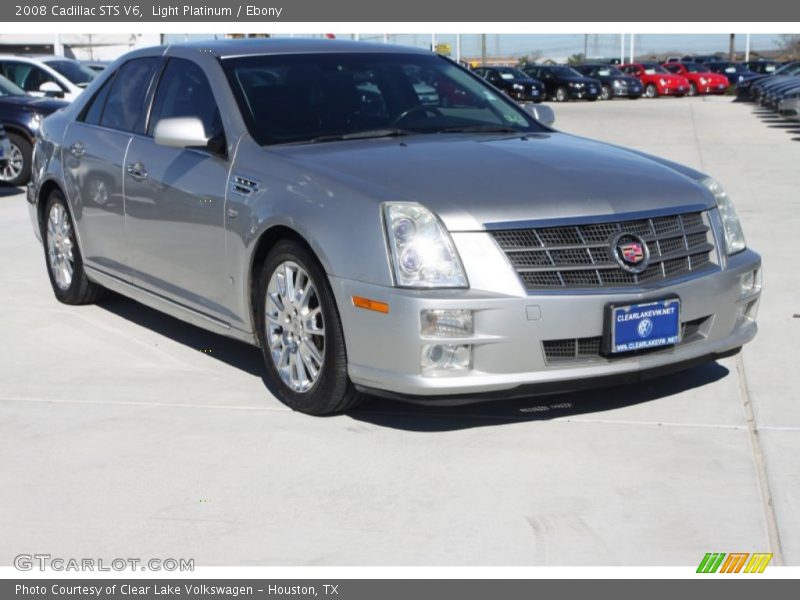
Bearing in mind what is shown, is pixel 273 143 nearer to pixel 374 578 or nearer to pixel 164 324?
pixel 164 324

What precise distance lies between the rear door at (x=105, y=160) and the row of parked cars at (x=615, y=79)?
35155mm

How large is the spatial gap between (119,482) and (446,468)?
124cm

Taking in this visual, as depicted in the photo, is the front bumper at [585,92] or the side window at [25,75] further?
the front bumper at [585,92]

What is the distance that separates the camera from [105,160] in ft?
23.0

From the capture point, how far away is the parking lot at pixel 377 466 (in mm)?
4125

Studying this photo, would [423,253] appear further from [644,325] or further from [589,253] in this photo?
[644,325]

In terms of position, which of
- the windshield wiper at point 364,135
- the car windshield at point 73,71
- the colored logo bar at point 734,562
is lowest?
the car windshield at point 73,71

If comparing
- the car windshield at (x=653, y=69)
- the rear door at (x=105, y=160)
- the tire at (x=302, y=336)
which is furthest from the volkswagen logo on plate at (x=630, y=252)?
the car windshield at (x=653, y=69)

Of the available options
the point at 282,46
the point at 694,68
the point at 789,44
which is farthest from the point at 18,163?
the point at 789,44

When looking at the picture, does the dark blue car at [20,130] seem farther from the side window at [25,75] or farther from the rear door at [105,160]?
the rear door at [105,160]

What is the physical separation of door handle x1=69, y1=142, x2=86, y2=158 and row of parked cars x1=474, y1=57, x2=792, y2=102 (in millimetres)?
35164

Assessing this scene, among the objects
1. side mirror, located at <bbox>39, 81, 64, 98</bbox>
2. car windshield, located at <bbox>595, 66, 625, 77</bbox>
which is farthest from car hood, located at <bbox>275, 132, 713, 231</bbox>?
car windshield, located at <bbox>595, 66, 625, 77</bbox>

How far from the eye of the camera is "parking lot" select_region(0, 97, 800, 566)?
4.12 metres

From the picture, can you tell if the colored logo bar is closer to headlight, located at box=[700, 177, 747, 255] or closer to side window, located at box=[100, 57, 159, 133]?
headlight, located at box=[700, 177, 747, 255]
